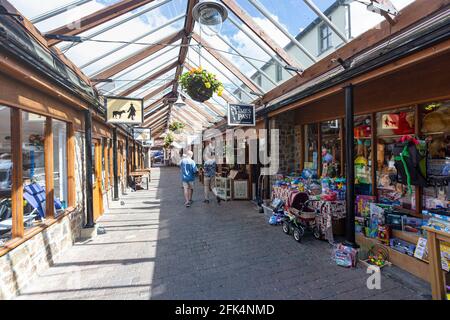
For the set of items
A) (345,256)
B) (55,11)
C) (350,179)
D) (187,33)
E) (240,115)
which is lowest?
(345,256)

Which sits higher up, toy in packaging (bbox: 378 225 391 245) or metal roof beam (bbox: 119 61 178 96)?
metal roof beam (bbox: 119 61 178 96)

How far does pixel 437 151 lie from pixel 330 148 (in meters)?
2.32

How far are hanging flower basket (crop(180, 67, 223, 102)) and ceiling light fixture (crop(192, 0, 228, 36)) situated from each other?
3.00ft

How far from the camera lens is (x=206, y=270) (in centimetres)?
329

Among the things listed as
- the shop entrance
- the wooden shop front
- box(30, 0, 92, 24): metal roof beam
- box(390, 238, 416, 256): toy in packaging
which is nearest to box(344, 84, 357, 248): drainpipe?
the wooden shop front

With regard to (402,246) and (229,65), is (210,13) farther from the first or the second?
(402,246)

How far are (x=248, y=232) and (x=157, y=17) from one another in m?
4.73

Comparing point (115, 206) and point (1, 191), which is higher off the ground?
point (1, 191)

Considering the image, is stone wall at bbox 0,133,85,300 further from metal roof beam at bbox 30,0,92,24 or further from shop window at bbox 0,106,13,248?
metal roof beam at bbox 30,0,92,24

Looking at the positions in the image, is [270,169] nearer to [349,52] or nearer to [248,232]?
[248,232]

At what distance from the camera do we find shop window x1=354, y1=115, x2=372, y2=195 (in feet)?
15.0

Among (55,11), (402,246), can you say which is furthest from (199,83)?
(402,246)
